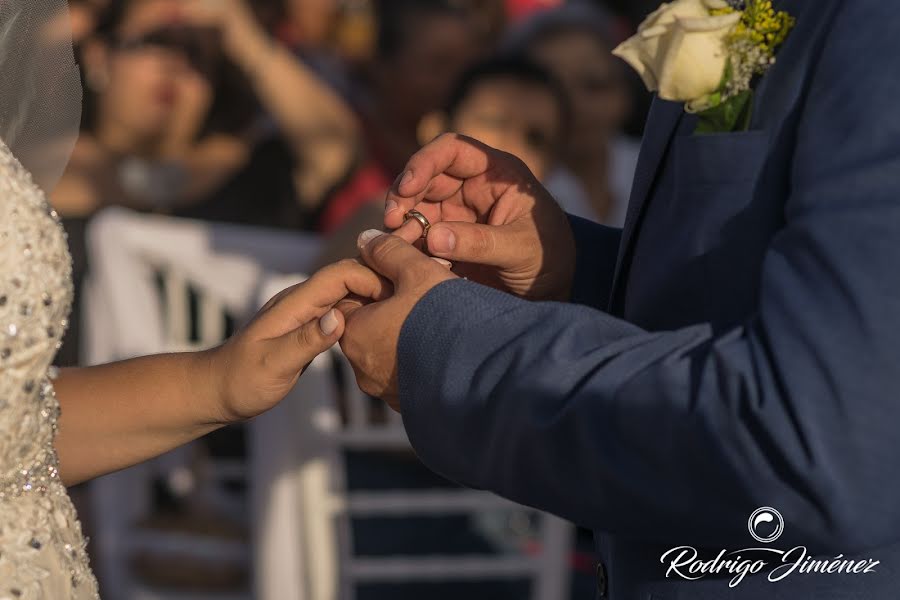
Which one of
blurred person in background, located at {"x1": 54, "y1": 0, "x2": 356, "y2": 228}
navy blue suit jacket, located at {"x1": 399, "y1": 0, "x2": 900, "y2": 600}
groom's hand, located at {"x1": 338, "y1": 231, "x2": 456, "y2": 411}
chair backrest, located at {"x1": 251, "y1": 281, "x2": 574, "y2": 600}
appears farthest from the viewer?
blurred person in background, located at {"x1": 54, "y1": 0, "x2": 356, "y2": 228}

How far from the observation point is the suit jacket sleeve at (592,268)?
6.62ft

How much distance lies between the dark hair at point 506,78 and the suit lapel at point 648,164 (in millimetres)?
2671

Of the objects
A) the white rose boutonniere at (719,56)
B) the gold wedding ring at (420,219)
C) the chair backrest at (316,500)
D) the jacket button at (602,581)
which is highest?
the white rose boutonniere at (719,56)

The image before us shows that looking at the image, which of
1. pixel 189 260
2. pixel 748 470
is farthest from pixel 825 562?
pixel 189 260

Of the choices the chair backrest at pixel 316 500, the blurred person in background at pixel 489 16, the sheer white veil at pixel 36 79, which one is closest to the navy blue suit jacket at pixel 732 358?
the sheer white veil at pixel 36 79

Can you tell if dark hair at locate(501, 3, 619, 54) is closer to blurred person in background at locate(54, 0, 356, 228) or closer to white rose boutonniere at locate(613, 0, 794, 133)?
blurred person in background at locate(54, 0, 356, 228)

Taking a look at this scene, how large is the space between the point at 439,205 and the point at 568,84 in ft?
10.8

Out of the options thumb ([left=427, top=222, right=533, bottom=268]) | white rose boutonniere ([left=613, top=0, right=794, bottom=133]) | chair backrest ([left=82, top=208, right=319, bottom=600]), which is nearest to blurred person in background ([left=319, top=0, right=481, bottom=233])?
chair backrest ([left=82, top=208, right=319, bottom=600])

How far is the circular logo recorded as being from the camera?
136cm

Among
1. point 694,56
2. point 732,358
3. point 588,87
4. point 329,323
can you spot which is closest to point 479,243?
point 329,323

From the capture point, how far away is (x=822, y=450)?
1.29m

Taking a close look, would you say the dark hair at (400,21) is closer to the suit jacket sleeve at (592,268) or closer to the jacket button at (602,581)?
the suit jacket sleeve at (592,268)

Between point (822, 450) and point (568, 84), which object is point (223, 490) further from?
point (822, 450)

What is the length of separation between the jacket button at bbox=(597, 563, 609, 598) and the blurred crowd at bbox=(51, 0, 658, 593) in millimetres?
2649
